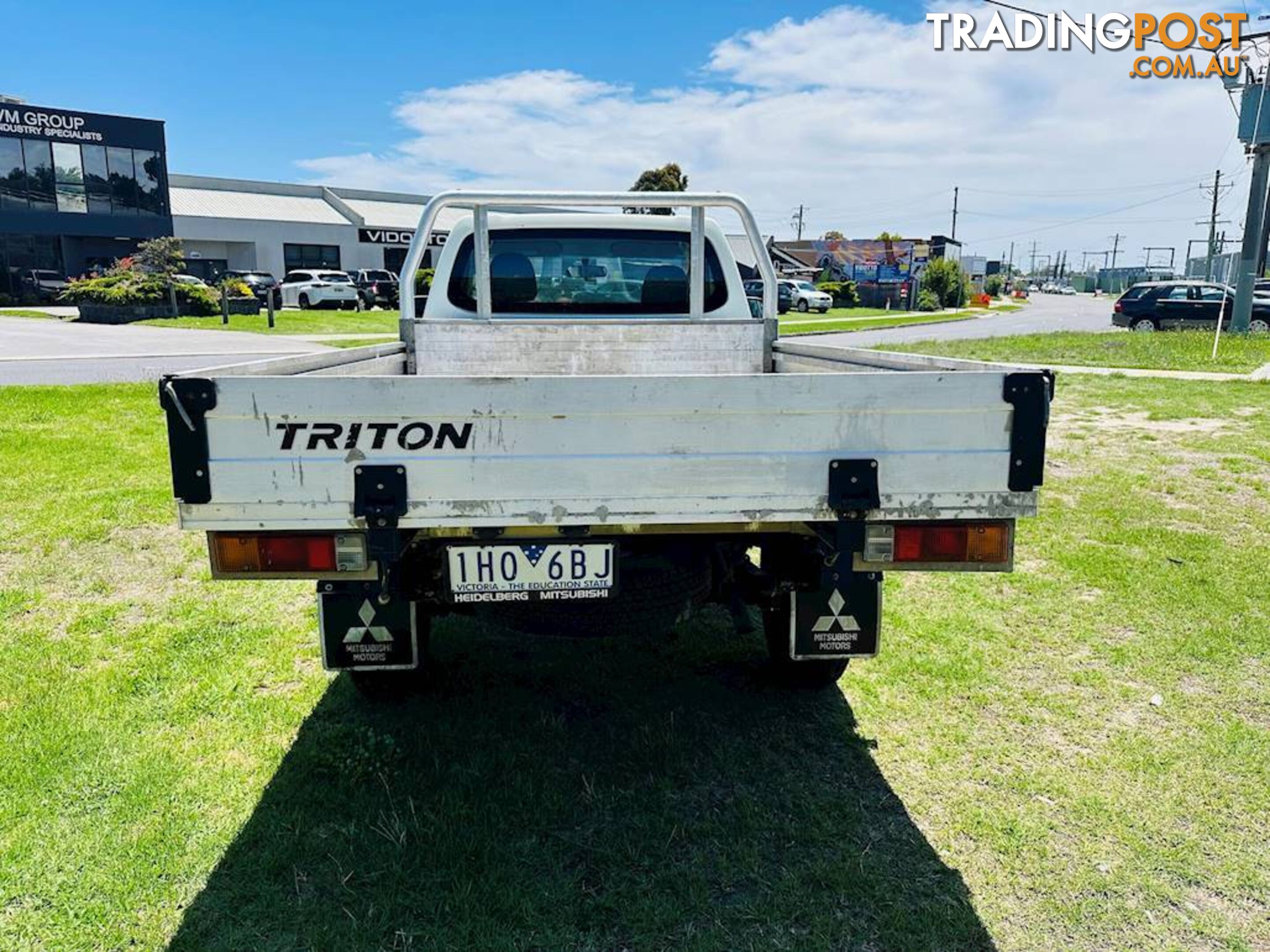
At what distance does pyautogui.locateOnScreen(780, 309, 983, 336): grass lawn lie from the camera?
2941 centimetres

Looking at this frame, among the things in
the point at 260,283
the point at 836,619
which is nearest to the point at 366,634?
the point at 836,619

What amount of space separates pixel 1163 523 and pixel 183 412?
20.3 ft

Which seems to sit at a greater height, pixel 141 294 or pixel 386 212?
pixel 386 212

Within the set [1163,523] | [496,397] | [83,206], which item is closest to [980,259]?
[83,206]

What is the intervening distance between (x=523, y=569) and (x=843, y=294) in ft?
160

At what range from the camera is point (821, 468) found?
7.94 feet

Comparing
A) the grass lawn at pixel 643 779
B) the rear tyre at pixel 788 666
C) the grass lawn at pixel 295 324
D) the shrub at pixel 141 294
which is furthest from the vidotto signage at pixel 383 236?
the rear tyre at pixel 788 666

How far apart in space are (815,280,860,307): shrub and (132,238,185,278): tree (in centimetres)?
3167

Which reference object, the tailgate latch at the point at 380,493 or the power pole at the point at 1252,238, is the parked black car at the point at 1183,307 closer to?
the power pole at the point at 1252,238

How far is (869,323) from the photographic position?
111ft

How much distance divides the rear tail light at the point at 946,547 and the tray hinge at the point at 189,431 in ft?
5.94

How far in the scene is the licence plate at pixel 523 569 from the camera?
261 centimetres

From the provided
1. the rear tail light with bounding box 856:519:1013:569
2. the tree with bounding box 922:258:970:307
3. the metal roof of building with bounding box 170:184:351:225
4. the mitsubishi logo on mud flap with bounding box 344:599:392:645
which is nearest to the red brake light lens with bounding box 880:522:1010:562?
the rear tail light with bounding box 856:519:1013:569

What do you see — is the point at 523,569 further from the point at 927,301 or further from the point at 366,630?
the point at 927,301
